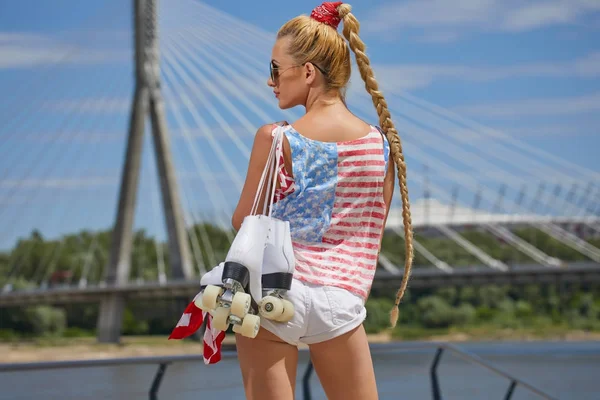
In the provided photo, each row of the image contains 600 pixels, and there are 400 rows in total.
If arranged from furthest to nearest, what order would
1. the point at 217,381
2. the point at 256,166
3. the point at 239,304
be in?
the point at 217,381 < the point at 256,166 < the point at 239,304

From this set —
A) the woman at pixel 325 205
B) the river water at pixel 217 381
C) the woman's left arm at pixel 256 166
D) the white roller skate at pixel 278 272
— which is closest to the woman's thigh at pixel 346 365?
the woman at pixel 325 205

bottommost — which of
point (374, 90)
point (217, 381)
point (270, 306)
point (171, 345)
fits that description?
point (171, 345)

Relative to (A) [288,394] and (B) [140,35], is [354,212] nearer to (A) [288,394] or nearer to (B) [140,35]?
(A) [288,394]

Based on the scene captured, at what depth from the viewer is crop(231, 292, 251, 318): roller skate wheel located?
4.13ft

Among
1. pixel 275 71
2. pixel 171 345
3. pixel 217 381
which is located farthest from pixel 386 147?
pixel 171 345

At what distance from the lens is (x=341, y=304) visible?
135 centimetres

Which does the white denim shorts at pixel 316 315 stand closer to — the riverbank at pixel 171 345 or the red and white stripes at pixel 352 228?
the red and white stripes at pixel 352 228

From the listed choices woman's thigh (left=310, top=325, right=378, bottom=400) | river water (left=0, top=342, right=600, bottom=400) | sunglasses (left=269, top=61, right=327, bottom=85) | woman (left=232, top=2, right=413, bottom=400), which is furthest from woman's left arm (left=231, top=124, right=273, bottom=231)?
river water (left=0, top=342, right=600, bottom=400)

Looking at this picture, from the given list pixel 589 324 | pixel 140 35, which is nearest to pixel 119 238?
pixel 140 35

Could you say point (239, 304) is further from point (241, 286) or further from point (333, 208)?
point (333, 208)

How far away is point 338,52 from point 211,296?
415 millimetres

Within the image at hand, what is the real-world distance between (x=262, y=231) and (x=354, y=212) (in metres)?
0.15

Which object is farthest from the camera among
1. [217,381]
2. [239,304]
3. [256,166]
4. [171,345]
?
[171,345]

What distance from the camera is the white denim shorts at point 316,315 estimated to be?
1.32m
